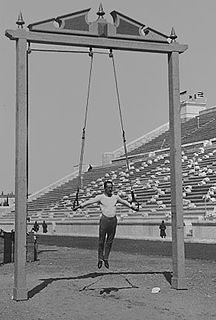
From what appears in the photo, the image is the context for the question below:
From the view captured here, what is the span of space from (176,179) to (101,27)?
2842mm

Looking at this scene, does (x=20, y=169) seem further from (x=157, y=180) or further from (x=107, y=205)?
(x=157, y=180)

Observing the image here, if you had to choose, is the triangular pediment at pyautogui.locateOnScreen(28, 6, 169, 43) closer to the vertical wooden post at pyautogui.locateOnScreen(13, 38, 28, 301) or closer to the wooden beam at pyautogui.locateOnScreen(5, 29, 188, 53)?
the wooden beam at pyautogui.locateOnScreen(5, 29, 188, 53)

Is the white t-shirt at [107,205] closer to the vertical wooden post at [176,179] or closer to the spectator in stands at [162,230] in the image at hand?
the vertical wooden post at [176,179]

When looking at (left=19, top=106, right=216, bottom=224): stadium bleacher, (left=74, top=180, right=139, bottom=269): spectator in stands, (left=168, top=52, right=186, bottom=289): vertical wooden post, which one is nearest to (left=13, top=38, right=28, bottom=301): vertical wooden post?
(left=74, top=180, right=139, bottom=269): spectator in stands

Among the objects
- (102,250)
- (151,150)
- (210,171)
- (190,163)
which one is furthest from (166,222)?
(151,150)

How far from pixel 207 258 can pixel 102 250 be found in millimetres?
8002

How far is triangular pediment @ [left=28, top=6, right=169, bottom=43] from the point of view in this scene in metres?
9.69

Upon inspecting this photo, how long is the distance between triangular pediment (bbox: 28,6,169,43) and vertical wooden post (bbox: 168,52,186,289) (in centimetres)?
58

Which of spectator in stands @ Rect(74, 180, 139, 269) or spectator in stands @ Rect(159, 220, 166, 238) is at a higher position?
spectator in stands @ Rect(74, 180, 139, 269)

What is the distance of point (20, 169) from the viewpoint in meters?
9.37

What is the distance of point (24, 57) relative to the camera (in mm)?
9570

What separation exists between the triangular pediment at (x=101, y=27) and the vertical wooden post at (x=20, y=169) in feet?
1.74

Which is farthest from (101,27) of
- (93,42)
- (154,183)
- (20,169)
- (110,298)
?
(154,183)

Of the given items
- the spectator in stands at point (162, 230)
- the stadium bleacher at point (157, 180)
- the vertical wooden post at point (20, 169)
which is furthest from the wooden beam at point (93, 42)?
the spectator in stands at point (162, 230)
